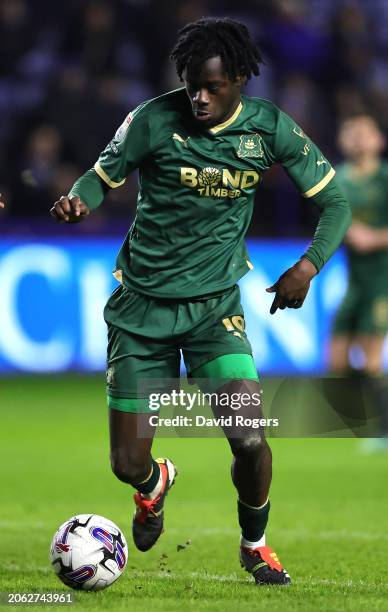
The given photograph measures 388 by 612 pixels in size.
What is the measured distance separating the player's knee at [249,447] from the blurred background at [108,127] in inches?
273

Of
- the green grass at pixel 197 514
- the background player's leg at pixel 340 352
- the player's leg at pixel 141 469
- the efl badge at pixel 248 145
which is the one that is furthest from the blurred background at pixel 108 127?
the efl badge at pixel 248 145

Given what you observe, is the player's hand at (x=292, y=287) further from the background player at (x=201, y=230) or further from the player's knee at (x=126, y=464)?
the player's knee at (x=126, y=464)

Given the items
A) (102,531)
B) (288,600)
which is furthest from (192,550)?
(288,600)

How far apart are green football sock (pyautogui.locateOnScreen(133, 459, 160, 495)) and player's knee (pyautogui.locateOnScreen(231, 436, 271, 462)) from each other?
712 millimetres

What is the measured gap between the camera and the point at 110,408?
530 centimetres

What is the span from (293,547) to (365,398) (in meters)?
3.67

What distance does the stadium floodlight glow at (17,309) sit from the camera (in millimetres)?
11828

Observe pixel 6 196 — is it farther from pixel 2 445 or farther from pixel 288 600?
pixel 288 600

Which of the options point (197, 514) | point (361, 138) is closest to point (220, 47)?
point (197, 514)

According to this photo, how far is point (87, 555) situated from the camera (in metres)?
4.93

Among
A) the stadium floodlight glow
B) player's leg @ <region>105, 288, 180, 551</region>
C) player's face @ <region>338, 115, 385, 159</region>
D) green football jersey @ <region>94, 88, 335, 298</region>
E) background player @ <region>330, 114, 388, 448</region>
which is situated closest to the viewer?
green football jersey @ <region>94, 88, 335, 298</region>

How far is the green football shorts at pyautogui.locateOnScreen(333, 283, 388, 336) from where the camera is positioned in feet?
31.4

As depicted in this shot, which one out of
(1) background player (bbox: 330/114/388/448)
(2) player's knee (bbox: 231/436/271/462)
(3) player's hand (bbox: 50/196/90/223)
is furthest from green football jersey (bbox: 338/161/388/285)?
(3) player's hand (bbox: 50/196/90/223)

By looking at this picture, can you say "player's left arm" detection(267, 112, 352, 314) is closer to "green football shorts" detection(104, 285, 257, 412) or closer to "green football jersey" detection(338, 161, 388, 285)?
"green football shorts" detection(104, 285, 257, 412)
